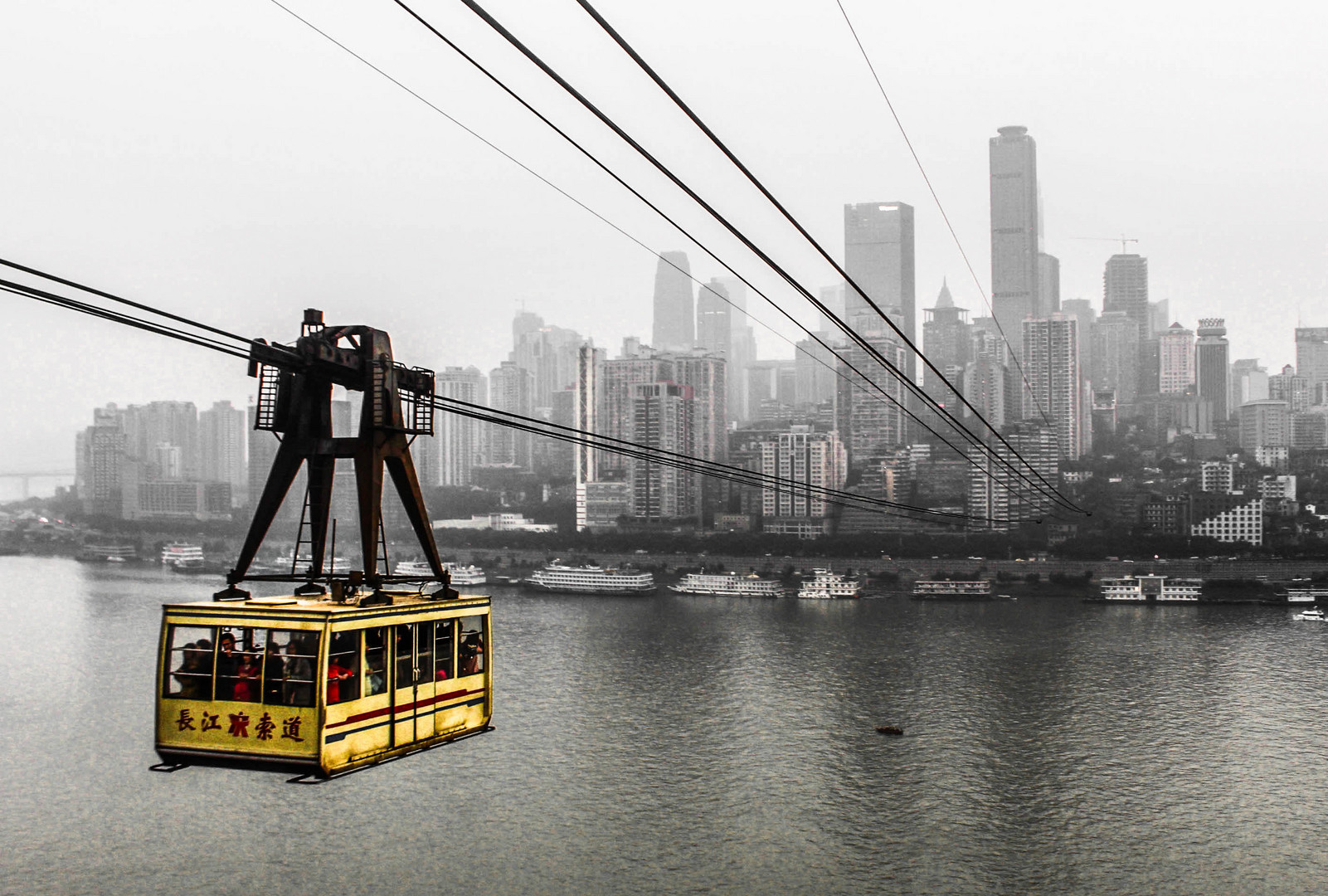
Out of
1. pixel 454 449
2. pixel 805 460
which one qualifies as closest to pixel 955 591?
pixel 805 460

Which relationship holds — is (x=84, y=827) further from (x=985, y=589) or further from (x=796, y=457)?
(x=796, y=457)

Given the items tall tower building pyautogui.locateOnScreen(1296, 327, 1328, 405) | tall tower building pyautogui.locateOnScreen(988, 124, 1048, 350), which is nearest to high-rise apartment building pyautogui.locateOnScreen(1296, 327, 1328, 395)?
tall tower building pyautogui.locateOnScreen(1296, 327, 1328, 405)

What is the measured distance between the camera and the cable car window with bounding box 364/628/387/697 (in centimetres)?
867

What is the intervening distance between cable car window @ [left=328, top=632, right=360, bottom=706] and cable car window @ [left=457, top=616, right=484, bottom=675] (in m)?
1.36

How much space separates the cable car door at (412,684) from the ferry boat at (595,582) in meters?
65.2

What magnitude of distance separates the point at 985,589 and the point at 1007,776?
125 feet

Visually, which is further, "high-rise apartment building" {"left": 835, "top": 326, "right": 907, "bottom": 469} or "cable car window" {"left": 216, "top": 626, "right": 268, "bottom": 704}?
"high-rise apartment building" {"left": 835, "top": 326, "right": 907, "bottom": 469}

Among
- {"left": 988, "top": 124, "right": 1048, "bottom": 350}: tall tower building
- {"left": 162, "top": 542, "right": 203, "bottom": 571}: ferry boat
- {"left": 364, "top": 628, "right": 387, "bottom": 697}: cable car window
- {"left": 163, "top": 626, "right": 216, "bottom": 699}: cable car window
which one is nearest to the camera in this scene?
{"left": 163, "top": 626, "right": 216, "bottom": 699}: cable car window

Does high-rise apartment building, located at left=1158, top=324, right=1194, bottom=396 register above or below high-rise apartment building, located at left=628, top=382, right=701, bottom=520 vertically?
above

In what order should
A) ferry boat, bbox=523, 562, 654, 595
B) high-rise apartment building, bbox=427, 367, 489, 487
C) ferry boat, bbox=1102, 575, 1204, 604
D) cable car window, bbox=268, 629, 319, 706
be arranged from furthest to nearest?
high-rise apartment building, bbox=427, 367, 489, 487 < ferry boat, bbox=523, 562, 654, 595 < ferry boat, bbox=1102, 575, 1204, 604 < cable car window, bbox=268, 629, 319, 706

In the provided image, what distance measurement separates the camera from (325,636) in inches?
320

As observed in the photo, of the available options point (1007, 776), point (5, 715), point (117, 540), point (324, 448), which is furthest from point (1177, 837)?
point (117, 540)

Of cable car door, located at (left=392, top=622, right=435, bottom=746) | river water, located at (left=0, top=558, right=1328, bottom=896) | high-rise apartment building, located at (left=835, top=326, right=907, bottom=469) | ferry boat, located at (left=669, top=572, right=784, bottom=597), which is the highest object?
high-rise apartment building, located at (left=835, top=326, right=907, bottom=469)

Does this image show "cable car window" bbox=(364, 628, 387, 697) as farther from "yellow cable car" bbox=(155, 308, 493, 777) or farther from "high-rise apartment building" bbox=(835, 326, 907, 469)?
"high-rise apartment building" bbox=(835, 326, 907, 469)
